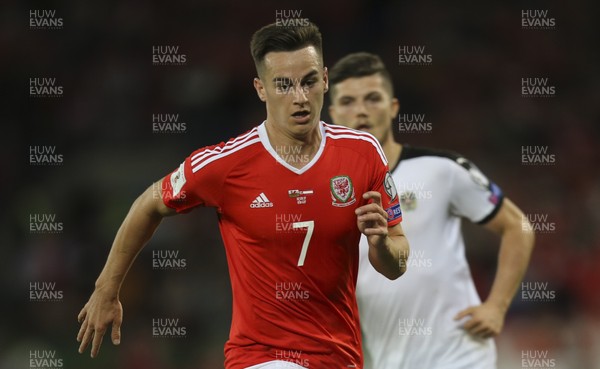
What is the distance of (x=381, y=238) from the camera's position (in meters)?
3.61

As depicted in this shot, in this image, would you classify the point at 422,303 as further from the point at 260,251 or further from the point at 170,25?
the point at 170,25

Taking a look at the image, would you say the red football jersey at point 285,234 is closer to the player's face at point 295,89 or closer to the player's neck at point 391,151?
the player's face at point 295,89

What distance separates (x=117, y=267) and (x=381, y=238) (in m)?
1.22

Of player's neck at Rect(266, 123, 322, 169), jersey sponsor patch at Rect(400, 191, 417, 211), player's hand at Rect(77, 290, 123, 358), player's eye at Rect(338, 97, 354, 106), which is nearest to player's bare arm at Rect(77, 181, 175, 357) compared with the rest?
player's hand at Rect(77, 290, 123, 358)

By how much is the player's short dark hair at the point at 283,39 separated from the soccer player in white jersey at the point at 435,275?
1453 mm

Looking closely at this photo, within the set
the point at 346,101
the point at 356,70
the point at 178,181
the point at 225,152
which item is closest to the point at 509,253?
the point at 346,101

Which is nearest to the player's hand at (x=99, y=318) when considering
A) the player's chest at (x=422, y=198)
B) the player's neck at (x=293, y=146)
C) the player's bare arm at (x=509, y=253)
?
the player's neck at (x=293, y=146)

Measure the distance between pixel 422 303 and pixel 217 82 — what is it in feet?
23.1

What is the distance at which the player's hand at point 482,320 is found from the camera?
5043 mm

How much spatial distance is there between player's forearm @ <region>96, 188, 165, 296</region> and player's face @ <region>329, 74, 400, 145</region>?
178 cm

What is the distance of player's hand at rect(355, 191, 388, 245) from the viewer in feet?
11.4

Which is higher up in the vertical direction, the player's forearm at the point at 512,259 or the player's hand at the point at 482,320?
the player's forearm at the point at 512,259

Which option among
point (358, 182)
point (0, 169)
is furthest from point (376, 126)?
point (0, 169)

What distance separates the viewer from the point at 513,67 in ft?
39.9
